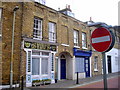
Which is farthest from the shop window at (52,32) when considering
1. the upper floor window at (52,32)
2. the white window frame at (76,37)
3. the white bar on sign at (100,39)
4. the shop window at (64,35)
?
the white bar on sign at (100,39)

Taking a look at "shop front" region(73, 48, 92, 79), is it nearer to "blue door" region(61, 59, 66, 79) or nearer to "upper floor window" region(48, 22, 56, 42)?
"blue door" region(61, 59, 66, 79)

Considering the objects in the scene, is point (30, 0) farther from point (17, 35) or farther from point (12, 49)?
point (12, 49)

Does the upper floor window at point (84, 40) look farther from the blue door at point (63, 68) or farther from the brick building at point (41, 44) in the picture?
the blue door at point (63, 68)

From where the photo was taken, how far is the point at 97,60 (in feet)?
69.5

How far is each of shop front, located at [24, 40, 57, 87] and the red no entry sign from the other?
8884 millimetres

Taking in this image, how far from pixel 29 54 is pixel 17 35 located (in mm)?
1761

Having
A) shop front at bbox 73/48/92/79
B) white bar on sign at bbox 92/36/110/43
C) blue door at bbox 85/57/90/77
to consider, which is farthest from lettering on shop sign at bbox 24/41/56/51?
white bar on sign at bbox 92/36/110/43

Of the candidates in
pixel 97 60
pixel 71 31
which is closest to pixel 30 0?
pixel 71 31

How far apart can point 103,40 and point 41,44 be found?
986cm

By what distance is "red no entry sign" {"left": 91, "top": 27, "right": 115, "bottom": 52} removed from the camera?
3049mm

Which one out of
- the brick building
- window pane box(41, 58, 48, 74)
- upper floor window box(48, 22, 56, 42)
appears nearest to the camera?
the brick building

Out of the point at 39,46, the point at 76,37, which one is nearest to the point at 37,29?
the point at 39,46

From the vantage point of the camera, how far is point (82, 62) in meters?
18.2

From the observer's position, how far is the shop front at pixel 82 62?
17.2m
